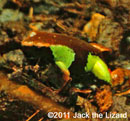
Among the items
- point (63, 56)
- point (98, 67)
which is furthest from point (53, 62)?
point (98, 67)

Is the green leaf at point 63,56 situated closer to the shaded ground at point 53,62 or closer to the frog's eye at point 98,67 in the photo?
the shaded ground at point 53,62

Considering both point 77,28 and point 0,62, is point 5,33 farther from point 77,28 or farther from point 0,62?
point 77,28

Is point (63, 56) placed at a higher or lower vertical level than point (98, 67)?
higher

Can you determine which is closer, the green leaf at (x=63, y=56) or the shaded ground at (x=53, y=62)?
the shaded ground at (x=53, y=62)

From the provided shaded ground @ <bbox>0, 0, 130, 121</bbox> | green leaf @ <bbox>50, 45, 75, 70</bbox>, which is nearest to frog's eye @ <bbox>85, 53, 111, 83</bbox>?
shaded ground @ <bbox>0, 0, 130, 121</bbox>

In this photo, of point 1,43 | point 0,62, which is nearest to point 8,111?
point 0,62

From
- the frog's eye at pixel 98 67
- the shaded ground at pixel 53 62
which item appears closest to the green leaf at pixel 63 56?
the shaded ground at pixel 53 62

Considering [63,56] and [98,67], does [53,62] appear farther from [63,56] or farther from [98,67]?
[98,67]

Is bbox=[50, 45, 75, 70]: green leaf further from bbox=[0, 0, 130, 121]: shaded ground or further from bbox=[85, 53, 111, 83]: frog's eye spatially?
bbox=[85, 53, 111, 83]: frog's eye
